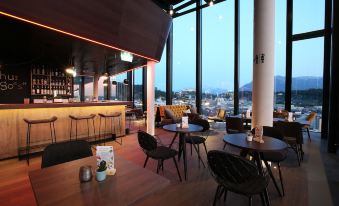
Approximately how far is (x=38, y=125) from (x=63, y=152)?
3.15 metres

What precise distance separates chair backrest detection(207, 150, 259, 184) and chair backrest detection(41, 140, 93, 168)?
130 cm

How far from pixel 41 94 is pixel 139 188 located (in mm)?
7745

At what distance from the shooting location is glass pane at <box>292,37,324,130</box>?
19.7 feet

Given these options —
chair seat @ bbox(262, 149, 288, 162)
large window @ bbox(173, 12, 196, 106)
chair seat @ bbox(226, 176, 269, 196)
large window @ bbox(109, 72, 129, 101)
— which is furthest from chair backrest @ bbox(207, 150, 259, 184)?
large window @ bbox(109, 72, 129, 101)

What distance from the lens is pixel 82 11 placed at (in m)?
3.61

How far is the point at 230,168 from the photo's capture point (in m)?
1.88

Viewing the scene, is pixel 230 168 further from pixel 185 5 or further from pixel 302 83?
pixel 185 5

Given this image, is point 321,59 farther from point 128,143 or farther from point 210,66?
point 128,143

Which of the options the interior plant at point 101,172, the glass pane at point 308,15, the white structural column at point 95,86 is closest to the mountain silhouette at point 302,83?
the glass pane at point 308,15

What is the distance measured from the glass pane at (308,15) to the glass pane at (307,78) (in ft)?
1.38

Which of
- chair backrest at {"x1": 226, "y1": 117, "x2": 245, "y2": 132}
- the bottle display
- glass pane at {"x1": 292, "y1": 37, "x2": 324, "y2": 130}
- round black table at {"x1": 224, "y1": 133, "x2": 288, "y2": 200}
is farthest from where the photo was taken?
the bottle display

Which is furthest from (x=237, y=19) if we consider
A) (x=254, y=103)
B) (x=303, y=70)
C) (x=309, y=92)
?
(x=254, y=103)

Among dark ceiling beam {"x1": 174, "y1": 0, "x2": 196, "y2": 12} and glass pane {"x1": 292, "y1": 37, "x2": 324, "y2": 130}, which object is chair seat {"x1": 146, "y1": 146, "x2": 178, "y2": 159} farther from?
dark ceiling beam {"x1": 174, "y1": 0, "x2": 196, "y2": 12}

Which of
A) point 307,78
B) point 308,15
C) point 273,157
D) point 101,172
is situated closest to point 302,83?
point 307,78
